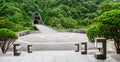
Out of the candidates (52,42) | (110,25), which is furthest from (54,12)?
(110,25)

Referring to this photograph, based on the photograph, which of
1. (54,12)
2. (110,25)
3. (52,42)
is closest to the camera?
(110,25)

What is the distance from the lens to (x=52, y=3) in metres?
54.7

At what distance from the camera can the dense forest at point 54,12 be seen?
138ft

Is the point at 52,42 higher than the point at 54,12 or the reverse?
higher

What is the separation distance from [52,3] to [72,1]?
14.8ft

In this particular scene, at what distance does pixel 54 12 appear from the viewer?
155 feet

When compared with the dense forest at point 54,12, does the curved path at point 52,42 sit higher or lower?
higher

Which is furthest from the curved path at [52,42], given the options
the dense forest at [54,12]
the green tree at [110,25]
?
the dense forest at [54,12]

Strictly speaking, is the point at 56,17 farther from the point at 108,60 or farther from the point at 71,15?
the point at 108,60

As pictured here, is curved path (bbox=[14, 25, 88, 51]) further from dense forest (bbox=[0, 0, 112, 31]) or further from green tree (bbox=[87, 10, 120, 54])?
dense forest (bbox=[0, 0, 112, 31])

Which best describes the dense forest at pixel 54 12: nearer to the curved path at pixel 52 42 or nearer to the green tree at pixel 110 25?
the curved path at pixel 52 42

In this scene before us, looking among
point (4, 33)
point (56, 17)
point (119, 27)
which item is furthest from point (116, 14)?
point (56, 17)

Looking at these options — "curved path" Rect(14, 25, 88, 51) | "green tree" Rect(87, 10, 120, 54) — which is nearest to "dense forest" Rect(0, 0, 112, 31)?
"curved path" Rect(14, 25, 88, 51)

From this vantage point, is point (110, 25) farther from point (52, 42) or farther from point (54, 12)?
point (54, 12)
